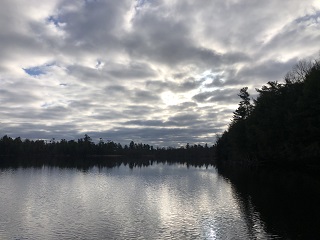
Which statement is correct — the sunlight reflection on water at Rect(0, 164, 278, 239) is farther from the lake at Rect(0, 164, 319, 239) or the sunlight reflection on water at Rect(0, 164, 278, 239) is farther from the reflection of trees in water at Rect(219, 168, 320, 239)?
the reflection of trees in water at Rect(219, 168, 320, 239)

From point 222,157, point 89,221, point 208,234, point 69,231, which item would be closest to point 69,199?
point 89,221

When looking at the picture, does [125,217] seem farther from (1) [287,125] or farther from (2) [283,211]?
(1) [287,125]

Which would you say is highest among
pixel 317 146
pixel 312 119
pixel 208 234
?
pixel 312 119

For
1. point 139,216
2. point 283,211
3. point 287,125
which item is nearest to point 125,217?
point 139,216

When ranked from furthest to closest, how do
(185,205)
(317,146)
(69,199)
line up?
(317,146), (69,199), (185,205)

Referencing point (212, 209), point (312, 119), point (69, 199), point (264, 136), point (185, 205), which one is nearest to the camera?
point (212, 209)

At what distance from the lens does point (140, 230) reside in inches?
1136

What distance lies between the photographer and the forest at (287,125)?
65.8 m

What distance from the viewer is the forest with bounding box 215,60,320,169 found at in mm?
65812

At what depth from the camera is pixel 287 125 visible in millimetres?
80188

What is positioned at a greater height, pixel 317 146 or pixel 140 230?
pixel 317 146

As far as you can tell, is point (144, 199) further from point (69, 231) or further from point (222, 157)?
point (222, 157)

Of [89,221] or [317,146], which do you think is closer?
[89,221]

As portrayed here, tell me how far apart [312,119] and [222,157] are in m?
132
